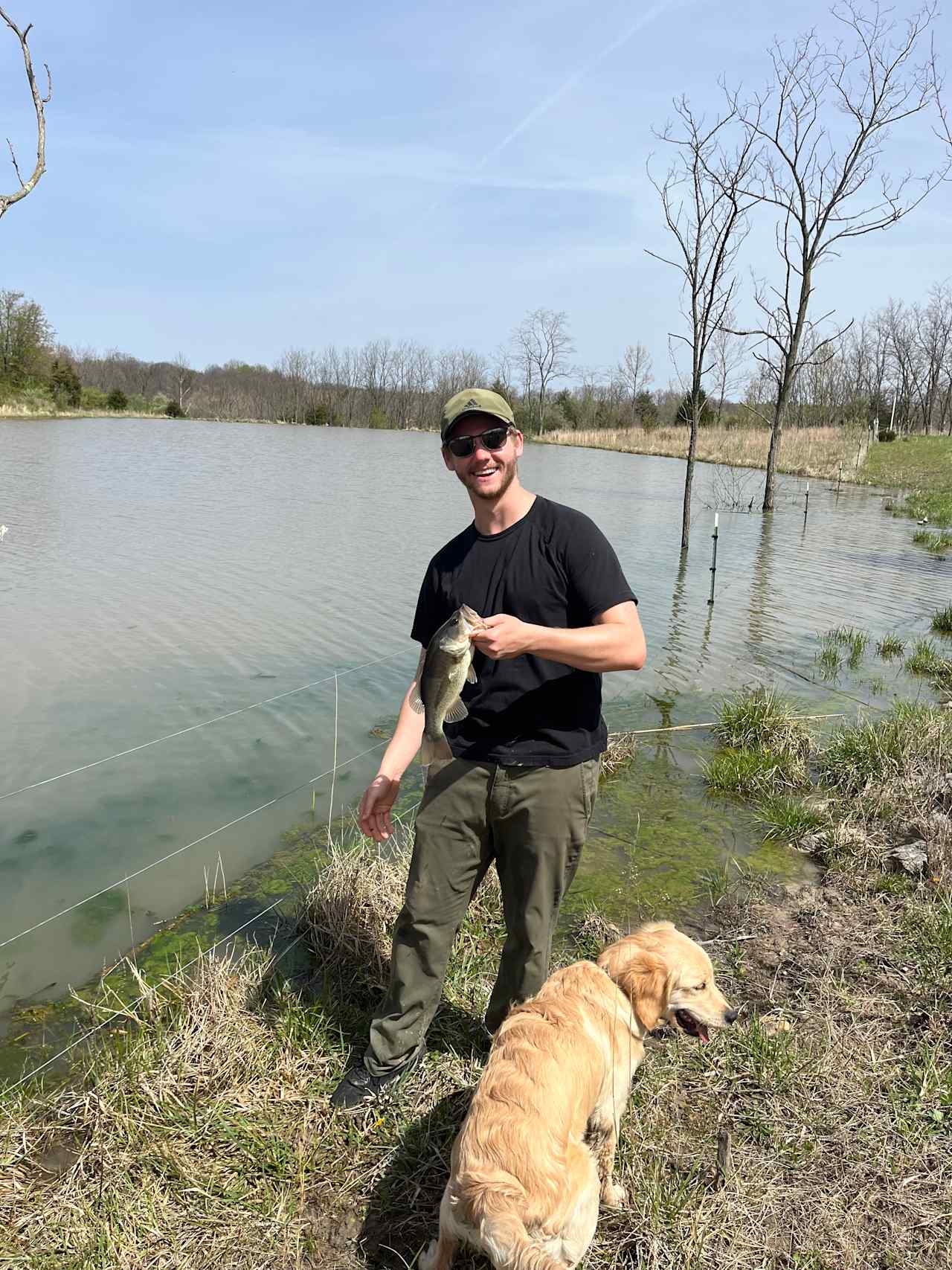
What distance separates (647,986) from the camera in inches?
107

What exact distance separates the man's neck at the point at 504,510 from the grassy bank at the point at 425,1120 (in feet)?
7.53

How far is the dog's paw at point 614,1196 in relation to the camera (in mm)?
2742

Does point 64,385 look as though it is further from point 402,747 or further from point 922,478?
point 402,747

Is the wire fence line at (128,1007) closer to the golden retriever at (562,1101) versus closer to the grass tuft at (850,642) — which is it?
the golden retriever at (562,1101)

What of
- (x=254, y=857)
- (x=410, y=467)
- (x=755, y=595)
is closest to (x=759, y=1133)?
(x=254, y=857)

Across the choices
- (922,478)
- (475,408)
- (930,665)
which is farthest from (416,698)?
(922,478)

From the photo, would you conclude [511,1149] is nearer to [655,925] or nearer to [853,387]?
[655,925]

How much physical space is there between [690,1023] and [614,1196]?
2.11 ft

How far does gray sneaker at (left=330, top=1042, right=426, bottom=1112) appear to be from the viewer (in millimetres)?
3092

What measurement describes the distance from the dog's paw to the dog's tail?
0.74 m

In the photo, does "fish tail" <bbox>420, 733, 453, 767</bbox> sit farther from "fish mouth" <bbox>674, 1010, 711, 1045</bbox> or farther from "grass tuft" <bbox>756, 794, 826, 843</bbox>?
"grass tuft" <bbox>756, 794, 826, 843</bbox>

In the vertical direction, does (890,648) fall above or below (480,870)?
below

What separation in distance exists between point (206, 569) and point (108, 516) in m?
6.19

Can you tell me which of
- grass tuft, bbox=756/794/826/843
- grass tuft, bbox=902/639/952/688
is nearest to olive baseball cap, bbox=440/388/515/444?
grass tuft, bbox=756/794/826/843
